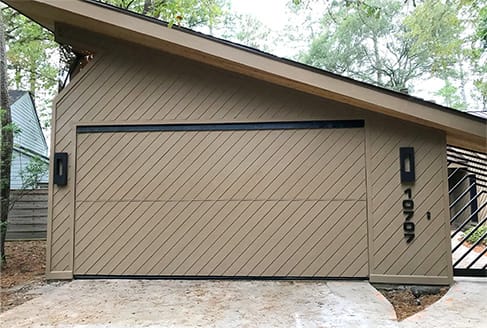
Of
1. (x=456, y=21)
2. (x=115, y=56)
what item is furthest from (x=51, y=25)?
(x=456, y=21)

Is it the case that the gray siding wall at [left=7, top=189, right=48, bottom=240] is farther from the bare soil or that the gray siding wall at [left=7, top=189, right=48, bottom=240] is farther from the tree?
the tree

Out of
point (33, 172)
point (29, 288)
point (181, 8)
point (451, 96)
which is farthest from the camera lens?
point (451, 96)

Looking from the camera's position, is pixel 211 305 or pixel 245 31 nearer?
pixel 211 305

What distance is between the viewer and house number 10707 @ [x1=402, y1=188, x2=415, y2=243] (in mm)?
4414

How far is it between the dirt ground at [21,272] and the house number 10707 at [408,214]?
4.45 metres

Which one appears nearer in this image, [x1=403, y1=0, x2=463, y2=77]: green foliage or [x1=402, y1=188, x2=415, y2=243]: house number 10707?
[x1=402, y1=188, x2=415, y2=243]: house number 10707

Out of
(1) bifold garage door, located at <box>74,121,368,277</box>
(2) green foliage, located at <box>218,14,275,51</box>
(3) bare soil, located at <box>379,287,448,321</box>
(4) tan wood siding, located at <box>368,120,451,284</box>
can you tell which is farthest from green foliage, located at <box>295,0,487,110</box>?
(3) bare soil, located at <box>379,287,448,321</box>

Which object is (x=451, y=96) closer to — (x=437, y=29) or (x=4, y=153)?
(x=437, y=29)

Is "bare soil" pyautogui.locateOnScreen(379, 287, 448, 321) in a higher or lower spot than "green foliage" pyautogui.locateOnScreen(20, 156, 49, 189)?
lower

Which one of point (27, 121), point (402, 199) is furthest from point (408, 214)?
point (27, 121)

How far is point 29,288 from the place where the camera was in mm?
4336

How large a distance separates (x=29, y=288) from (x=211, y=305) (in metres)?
2.41

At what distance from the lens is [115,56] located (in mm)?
4855

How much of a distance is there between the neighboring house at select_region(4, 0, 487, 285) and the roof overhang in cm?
3
